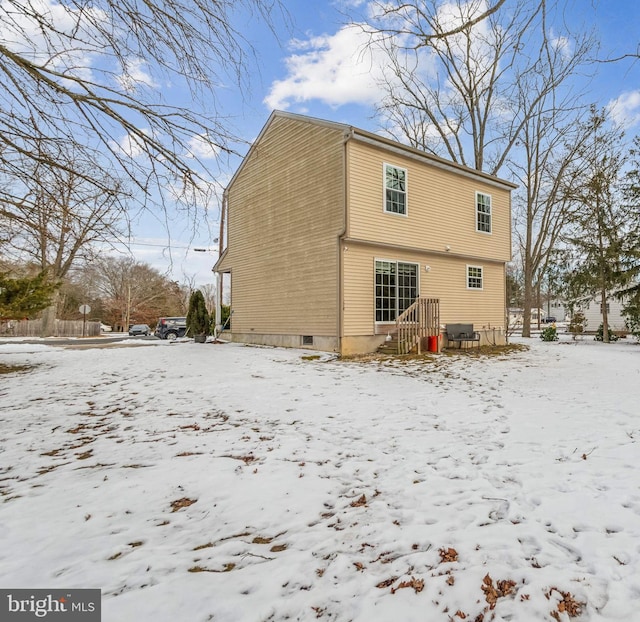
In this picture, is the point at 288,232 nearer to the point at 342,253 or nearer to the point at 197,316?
the point at 342,253

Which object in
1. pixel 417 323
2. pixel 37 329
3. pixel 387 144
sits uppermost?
pixel 387 144

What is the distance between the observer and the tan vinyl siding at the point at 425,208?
11.2m

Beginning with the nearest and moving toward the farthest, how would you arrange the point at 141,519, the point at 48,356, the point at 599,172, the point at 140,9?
the point at 141,519 → the point at 140,9 → the point at 48,356 → the point at 599,172

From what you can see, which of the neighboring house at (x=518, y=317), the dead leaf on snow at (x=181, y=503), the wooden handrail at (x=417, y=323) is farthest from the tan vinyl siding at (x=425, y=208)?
the neighboring house at (x=518, y=317)

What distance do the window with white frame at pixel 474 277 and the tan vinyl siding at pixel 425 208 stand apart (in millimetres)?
531

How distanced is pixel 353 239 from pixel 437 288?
4117mm

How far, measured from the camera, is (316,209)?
39.1ft

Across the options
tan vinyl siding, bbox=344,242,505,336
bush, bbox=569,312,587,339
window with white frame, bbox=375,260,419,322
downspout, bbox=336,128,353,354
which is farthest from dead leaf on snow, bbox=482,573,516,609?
bush, bbox=569,312,587,339

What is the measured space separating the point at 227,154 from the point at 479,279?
13376 millimetres

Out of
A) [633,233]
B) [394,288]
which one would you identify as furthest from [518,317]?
[394,288]

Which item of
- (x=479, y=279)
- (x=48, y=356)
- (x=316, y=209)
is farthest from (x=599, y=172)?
(x=48, y=356)

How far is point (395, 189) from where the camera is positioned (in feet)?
39.7

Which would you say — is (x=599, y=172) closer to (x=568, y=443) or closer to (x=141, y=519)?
(x=568, y=443)

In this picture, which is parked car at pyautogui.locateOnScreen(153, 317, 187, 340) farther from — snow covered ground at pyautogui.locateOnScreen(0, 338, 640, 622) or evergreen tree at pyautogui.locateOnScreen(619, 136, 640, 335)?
evergreen tree at pyautogui.locateOnScreen(619, 136, 640, 335)
